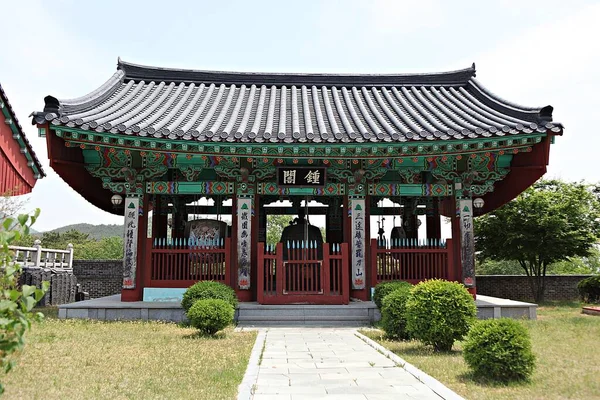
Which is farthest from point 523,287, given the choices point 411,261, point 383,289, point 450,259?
point 383,289

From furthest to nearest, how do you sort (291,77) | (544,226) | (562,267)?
(562,267) → (544,226) → (291,77)

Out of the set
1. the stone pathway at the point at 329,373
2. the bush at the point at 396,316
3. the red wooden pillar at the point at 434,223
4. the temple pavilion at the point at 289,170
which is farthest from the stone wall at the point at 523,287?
the stone pathway at the point at 329,373

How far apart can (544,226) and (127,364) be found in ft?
56.0

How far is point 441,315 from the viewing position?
300 inches

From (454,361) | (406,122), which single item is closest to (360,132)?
(406,122)

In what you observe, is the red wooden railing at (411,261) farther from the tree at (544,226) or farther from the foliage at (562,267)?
the foliage at (562,267)

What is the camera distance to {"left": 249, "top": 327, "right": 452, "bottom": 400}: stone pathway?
527 cm

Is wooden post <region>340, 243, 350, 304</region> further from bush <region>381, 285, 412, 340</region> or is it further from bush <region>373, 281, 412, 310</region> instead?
bush <region>381, 285, 412, 340</region>

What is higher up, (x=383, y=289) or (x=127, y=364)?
(x=383, y=289)

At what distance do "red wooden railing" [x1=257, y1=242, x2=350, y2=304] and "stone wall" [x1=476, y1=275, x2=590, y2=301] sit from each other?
12574 millimetres

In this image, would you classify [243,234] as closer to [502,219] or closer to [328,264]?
[328,264]

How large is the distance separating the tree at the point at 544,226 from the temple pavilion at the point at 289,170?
498 centimetres

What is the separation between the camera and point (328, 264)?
468 inches

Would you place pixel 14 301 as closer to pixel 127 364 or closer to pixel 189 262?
pixel 127 364
